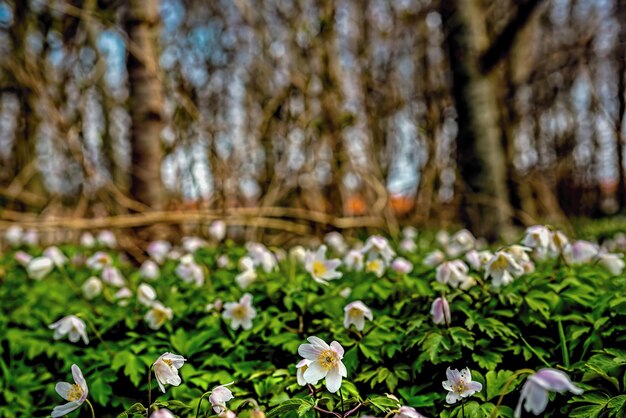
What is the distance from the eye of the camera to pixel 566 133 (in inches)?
500

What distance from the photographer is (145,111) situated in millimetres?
5738

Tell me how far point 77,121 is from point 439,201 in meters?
4.24

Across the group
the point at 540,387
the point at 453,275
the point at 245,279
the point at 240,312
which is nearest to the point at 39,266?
the point at 245,279

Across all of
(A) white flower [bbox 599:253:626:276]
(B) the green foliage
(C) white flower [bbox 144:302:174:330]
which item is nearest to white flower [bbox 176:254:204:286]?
(B) the green foliage

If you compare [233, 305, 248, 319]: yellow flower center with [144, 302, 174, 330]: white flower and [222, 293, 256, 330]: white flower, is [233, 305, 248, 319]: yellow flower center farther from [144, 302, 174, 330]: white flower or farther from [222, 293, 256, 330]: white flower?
[144, 302, 174, 330]: white flower

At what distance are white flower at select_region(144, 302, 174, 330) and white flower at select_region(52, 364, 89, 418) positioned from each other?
26.0 inches

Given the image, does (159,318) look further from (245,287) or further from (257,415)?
(257,415)

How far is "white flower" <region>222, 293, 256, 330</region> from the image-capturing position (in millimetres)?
2090

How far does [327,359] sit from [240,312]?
0.67 meters

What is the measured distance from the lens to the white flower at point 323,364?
1.50m

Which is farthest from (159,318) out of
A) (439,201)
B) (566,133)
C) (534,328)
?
(566,133)

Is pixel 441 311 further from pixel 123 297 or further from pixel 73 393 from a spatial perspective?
pixel 123 297

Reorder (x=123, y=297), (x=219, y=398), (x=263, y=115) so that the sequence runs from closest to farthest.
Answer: (x=219, y=398) → (x=123, y=297) → (x=263, y=115)

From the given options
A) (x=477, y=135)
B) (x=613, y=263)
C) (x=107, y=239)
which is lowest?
(x=107, y=239)
